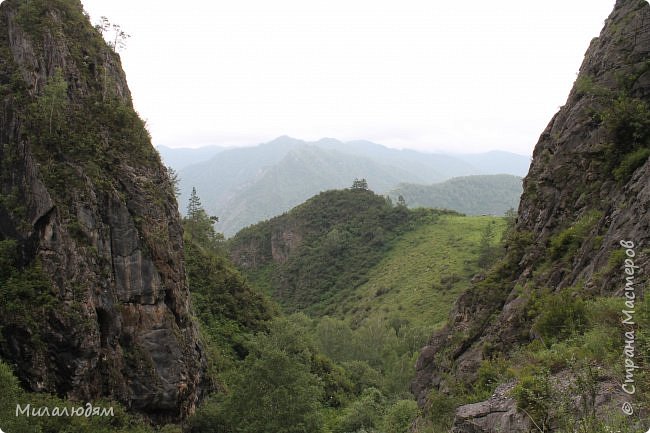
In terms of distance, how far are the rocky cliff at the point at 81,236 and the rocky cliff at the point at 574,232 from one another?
14218mm

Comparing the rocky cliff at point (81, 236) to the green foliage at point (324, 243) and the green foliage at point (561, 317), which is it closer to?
the green foliage at point (561, 317)

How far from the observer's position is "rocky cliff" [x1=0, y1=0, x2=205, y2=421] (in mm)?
17266

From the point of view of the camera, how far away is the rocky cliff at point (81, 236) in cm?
1727

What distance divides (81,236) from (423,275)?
63061 millimetres

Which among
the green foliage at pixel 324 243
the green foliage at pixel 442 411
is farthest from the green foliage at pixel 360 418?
the green foliage at pixel 324 243

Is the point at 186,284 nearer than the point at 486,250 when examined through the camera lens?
Yes

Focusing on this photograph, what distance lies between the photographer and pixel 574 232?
17750mm

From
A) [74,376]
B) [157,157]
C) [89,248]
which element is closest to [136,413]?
[74,376]

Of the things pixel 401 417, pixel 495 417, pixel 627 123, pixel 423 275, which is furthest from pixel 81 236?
pixel 423 275

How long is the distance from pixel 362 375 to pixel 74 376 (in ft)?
109

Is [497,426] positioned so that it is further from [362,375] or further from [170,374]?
[362,375]

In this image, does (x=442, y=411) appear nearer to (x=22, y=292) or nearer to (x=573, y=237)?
(x=573, y=237)

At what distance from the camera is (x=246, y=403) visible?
844 inches

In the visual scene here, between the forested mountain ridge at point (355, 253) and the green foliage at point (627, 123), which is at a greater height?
the green foliage at point (627, 123)
